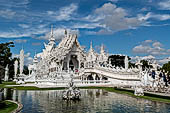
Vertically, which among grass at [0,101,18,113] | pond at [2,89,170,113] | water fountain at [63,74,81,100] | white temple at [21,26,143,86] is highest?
white temple at [21,26,143,86]

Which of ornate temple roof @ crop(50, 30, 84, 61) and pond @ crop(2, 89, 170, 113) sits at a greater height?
ornate temple roof @ crop(50, 30, 84, 61)

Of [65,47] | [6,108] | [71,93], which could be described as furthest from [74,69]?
[6,108]

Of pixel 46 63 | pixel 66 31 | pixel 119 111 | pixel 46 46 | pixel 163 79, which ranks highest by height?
pixel 66 31

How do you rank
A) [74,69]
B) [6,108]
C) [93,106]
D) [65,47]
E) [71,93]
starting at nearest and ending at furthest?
[6,108] < [93,106] < [71,93] < [65,47] < [74,69]

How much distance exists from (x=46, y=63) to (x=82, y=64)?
936 centimetres

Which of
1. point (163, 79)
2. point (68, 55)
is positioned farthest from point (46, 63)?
point (163, 79)

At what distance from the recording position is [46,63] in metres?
39.7

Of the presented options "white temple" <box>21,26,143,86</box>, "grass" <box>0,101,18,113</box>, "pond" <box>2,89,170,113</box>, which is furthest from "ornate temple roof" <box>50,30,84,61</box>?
"grass" <box>0,101,18,113</box>

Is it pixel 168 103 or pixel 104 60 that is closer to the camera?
pixel 168 103

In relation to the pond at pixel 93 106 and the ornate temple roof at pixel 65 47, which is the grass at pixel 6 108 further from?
the ornate temple roof at pixel 65 47

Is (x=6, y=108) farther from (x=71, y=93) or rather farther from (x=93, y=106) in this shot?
(x=71, y=93)

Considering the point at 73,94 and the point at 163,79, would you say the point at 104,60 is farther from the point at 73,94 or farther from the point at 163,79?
the point at 73,94

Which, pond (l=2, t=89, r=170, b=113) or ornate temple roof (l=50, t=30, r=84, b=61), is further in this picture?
ornate temple roof (l=50, t=30, r=84, b=61)

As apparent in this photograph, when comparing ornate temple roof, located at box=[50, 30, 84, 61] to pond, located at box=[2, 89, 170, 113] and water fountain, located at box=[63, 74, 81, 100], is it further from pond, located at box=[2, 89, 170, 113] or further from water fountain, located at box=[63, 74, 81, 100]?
pond, located at box=[2, 89, 170, 113]
